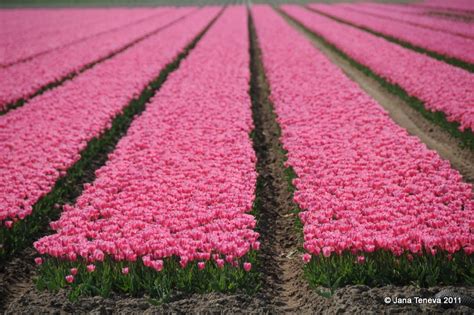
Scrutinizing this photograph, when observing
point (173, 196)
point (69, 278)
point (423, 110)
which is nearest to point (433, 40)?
point (423, 110)

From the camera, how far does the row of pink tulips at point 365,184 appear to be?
562 centimetres

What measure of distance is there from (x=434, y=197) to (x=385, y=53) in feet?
48.9

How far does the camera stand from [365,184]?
7.22m

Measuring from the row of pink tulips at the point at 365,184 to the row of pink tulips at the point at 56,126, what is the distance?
426 cm

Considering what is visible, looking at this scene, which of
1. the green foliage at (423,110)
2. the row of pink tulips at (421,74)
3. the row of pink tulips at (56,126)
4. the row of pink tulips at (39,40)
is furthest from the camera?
the row of pink tulips at (39,40)

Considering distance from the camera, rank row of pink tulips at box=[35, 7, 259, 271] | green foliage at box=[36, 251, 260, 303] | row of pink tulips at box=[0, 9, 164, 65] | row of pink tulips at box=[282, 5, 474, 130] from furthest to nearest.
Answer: row of pink tulips at box=[0, 9, 164, 65]
row of pink tulips at box=[282, 5, 474, 130]
row of pink tulips at box=[35, 7, 259, 271]
green foliage at box=[36, 251, 260, 303]

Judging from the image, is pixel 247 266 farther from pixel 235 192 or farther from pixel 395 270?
pixel 235 192

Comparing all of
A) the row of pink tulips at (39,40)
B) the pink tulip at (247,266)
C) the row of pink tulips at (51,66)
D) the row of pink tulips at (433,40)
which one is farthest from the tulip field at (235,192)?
the row of pink tulips at (39,40)

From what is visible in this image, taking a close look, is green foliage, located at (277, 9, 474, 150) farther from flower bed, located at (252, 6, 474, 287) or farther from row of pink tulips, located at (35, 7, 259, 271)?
row of pink tulips, located at (35, 7, 259, 271)

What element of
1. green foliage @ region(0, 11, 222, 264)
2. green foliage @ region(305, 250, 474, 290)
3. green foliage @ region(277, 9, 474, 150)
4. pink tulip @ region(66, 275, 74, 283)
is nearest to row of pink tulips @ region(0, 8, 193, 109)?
green foliage @ region(0, 11, 222, 264)

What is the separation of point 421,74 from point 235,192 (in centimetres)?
1078

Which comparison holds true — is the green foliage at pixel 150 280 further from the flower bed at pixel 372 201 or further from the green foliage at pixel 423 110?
the green foliage at pixel 423 110

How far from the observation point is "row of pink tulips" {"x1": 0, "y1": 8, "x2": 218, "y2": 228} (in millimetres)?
7621

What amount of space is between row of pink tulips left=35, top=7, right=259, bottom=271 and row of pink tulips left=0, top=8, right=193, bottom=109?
5.69 m
